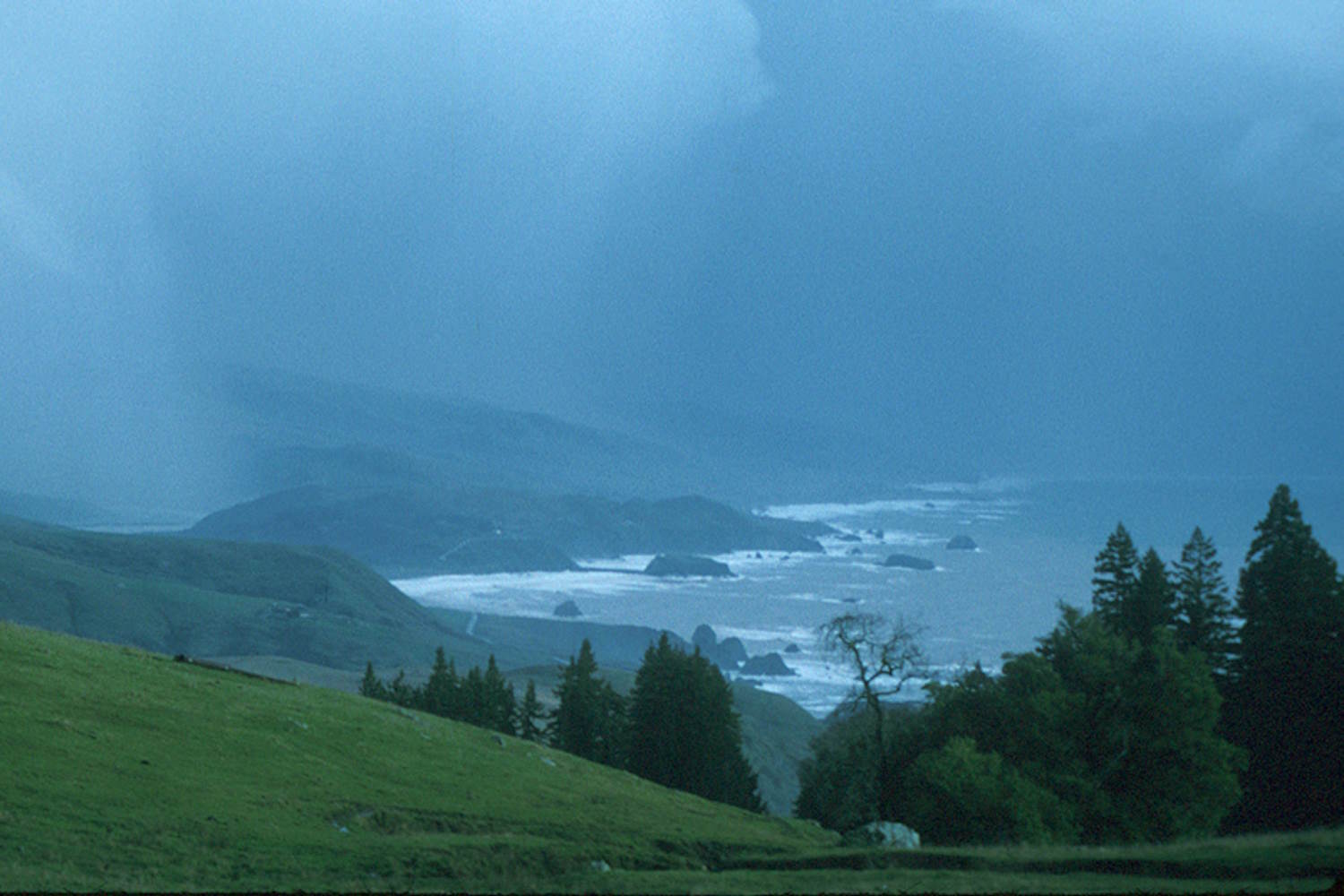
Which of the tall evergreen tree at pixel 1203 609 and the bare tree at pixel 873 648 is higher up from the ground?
the tall evergreen tree at pixel 1203 609

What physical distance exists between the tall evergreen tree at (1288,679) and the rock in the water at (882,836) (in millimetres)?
28133

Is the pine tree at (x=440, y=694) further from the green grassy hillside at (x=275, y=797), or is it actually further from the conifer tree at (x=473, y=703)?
the green grassy hillside at (x=275, y=797)

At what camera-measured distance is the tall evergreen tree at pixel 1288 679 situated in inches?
2177

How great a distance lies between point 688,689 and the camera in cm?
7362

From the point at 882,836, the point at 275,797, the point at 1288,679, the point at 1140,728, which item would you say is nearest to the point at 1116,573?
the point at 1288,679

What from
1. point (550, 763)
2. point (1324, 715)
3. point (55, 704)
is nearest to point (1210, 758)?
point (1324, 715)

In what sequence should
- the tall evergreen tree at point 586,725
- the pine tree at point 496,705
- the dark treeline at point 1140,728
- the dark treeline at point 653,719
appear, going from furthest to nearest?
the pine tree at point 496,705
the tall evergreen tree at point 586,725
the dark treeline at point 653,719
the dark treeline at point 1140,728

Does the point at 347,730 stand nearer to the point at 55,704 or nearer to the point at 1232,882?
the point at 55,704

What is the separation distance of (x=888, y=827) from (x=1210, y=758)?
18.1m

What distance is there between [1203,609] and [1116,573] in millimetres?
5509

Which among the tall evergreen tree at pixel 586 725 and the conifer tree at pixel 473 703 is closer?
the tall evergreen tree at pixel 586 725

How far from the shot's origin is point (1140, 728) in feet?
158

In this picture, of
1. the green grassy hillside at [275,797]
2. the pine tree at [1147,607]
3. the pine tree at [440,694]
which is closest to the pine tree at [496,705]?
the pine tree at [440,694]

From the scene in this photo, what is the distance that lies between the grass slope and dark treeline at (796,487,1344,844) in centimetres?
905
